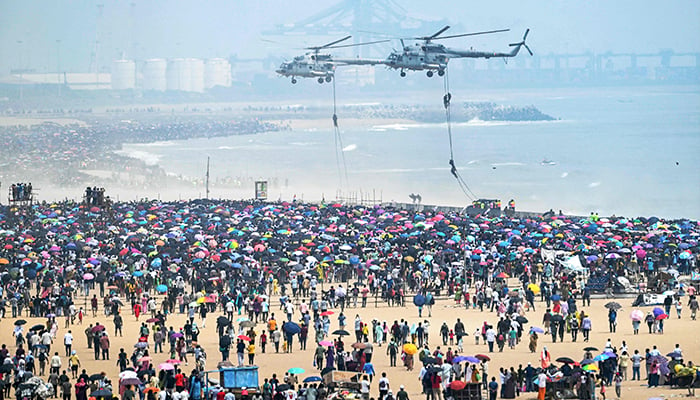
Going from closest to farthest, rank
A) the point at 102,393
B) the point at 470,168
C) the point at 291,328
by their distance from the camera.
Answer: the point at 102,393 < the point at 291,328 < the point at 470,168

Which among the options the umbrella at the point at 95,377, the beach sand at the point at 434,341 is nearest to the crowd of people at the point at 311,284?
the umbrella at the point at 95,377

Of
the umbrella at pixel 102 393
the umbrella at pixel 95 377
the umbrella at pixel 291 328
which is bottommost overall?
the umbrella at pixel 102 393

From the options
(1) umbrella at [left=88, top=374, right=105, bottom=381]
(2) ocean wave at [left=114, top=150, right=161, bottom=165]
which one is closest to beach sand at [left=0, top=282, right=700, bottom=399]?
(1) umbrella at [left=88, top=374, right=105, bottom=381]

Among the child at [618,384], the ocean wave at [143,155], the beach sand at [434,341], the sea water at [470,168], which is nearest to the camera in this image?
the child at [618,384]

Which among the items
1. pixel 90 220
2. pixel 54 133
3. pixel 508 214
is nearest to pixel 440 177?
pixel 54 133

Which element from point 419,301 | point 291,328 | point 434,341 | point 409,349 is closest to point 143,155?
point 419,301

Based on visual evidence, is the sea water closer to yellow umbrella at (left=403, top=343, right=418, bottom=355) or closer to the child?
yellow umbrella at (left=403, top=343, right=418, bottom=355)

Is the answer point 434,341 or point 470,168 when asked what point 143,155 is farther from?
point 434,341

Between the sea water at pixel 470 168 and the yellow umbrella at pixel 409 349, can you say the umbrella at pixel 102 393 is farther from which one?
the sea water at pixel 470 168
